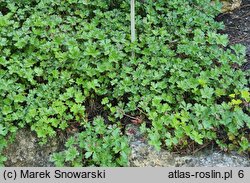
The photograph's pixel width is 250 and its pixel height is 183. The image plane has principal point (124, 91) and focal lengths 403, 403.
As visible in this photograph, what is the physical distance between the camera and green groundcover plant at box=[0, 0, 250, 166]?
326cm

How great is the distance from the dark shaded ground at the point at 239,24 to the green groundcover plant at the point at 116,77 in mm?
161

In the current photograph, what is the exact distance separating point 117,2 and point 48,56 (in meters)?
1.15

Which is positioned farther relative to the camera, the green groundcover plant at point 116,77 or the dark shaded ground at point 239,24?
the dark shaded ground at point 239,24

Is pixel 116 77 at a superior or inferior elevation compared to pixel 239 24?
inferior

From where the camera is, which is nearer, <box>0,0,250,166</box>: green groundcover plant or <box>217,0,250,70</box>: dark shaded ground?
<box>0,0,250,166</box>: green groundcover plant

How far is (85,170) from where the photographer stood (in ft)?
10.2

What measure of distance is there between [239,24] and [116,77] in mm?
1662

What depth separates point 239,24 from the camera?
14.6ft

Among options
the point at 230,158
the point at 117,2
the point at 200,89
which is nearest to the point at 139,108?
the point at 200,89

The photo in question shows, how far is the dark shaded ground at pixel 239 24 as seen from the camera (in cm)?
425

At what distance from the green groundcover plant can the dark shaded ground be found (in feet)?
0.53

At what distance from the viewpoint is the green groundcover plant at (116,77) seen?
3264 mm

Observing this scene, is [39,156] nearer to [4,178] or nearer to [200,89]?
[4,178]

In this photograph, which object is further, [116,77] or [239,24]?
[239,24]
